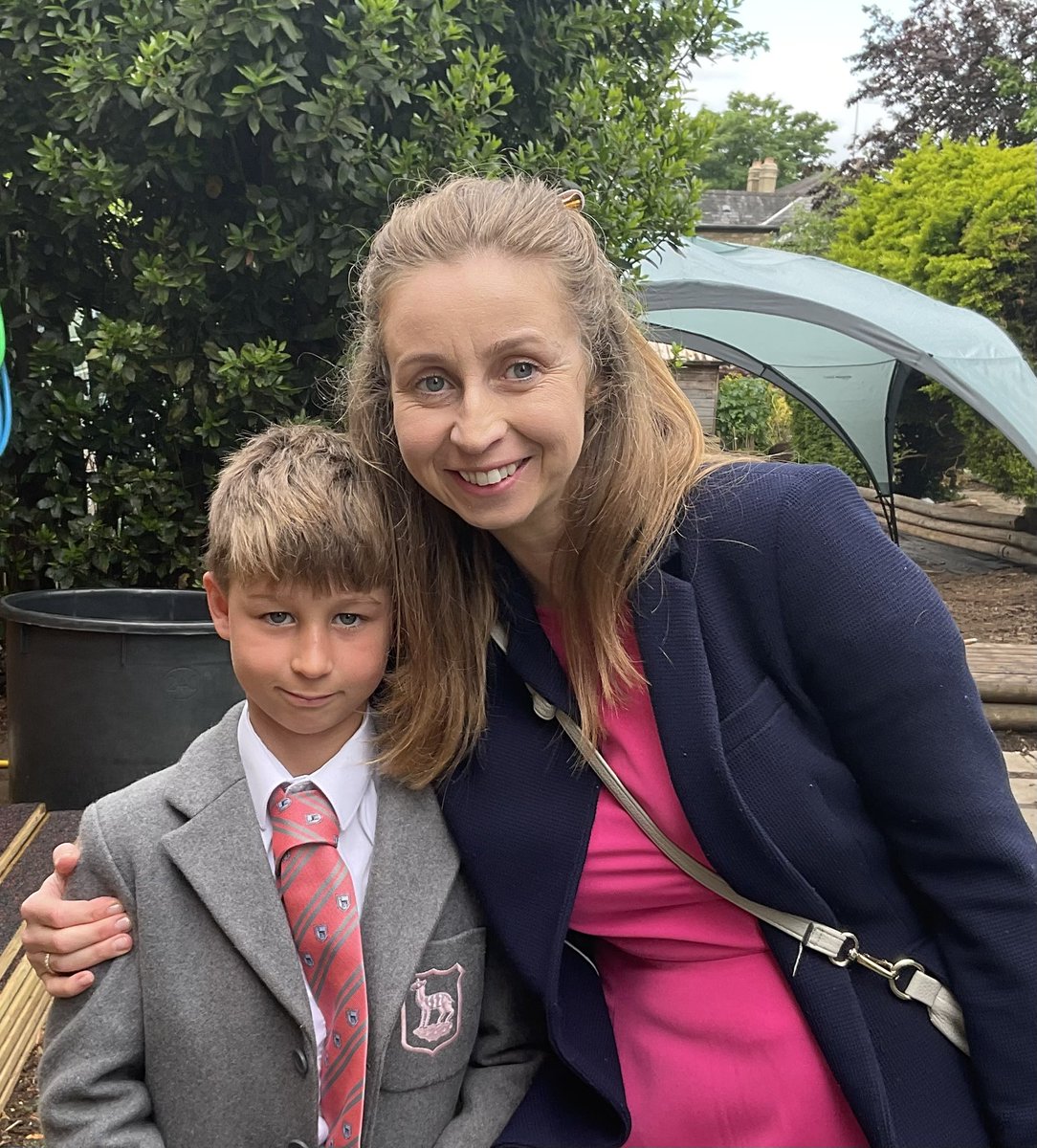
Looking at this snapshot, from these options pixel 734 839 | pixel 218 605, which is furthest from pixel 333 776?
pixel 734 839

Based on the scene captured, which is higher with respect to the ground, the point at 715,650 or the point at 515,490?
the point at 515,490

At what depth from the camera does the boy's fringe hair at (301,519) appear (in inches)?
58.9

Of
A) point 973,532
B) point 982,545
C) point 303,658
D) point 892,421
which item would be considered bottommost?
point 982,545

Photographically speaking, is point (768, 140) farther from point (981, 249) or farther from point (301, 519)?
point (301, 519)

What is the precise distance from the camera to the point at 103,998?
54.3 inches

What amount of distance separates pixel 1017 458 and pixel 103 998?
1204 centimetres

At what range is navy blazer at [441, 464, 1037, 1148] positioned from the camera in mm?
1445

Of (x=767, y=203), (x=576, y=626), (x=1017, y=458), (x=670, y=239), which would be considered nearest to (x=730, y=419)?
(x=1017, y=458)

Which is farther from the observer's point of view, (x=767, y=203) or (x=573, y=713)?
(x=767, y=203)

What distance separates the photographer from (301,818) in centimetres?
149

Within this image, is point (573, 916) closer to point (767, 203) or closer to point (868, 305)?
point (868, 305)

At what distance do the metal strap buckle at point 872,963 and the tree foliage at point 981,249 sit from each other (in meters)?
11.3

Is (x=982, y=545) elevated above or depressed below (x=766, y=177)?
below

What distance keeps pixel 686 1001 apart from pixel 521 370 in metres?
Result: 0.91
